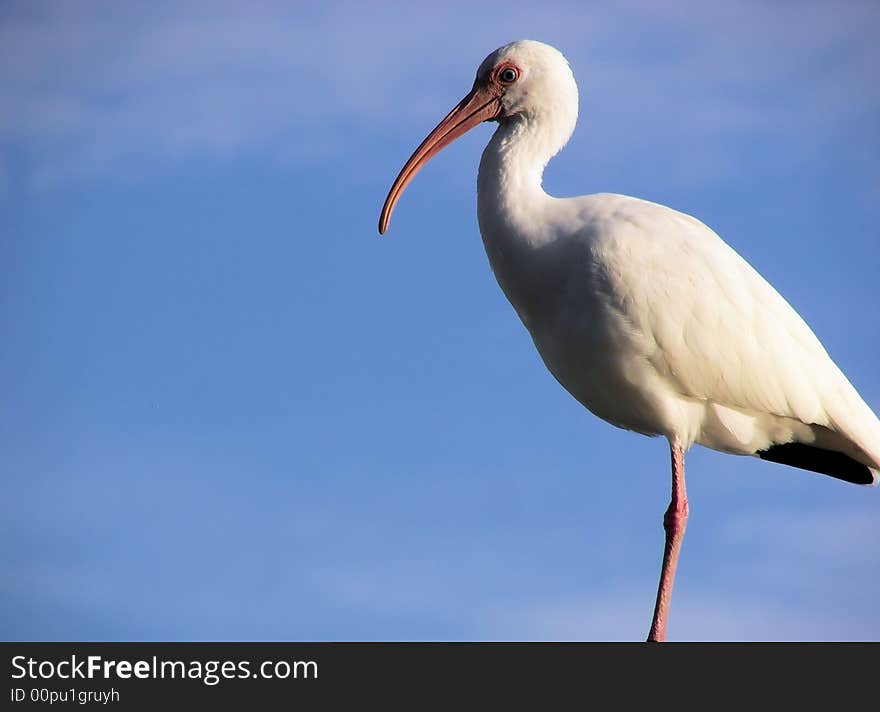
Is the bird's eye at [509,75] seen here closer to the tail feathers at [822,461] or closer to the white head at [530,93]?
the white head at [530,93]

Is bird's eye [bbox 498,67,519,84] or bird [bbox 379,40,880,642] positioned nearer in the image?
bird [bbox 379,40,880,642]

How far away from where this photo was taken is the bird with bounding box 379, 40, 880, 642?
9.11 meters

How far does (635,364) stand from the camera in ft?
29.9

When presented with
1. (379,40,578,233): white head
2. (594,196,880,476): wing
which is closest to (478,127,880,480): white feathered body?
(594,196,880,476): wing

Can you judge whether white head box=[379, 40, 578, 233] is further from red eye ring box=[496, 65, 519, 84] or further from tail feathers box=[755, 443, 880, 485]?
tail feathers box=[755, 443, 880, 485]

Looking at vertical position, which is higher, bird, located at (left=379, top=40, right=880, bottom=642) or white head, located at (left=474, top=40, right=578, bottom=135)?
white head, located at (left=474, top=40, right=578, bottom=135)

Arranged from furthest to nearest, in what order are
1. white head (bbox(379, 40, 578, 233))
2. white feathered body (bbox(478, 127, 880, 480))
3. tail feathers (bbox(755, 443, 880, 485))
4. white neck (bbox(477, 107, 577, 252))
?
tail feathers (bbox(755, 443, 880, 485))
white head (bbox(379, 40, 578, 233))
white neck (bbox(477, 107, 577, 252))
white feathered body (bbox(478, 127, 880, 480))

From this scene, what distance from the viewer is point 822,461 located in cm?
1052

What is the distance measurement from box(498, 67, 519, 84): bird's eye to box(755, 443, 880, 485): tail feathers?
3.68 m

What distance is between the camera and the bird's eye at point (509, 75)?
9.72 metres

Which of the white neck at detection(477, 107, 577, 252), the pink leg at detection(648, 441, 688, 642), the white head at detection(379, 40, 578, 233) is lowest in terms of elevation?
the pink leg at detection(648, 441, 688, 642)

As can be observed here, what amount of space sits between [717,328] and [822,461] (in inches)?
76.1

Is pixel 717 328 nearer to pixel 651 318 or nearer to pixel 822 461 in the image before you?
pixel 651 318
